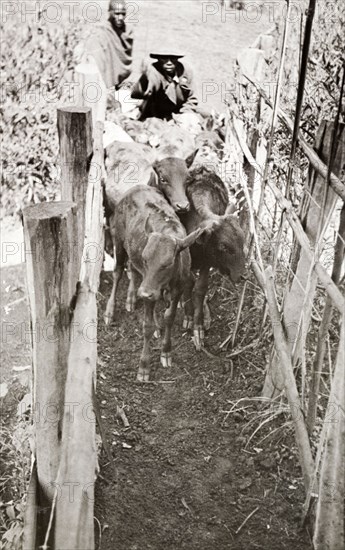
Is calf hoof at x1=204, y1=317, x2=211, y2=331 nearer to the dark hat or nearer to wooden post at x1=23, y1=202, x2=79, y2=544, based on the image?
wooden post at x1=23, y1=202, x2=79, y2=544

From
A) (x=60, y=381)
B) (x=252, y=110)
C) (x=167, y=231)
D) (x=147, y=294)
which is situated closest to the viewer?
Result: (x=60, y=381)

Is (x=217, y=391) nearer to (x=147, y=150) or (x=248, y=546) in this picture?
(x=248, y=546)

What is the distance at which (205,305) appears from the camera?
184 inches

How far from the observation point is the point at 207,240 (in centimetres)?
397

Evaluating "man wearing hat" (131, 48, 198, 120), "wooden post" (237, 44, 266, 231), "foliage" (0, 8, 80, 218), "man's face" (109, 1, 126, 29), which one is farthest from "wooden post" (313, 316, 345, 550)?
"man's face" (109, 1, 126, 29)

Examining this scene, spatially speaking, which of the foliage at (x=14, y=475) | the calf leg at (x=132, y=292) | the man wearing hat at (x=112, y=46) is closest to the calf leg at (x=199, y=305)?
the calf leg at (x=132, y=292)

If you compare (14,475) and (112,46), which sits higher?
(112,46)

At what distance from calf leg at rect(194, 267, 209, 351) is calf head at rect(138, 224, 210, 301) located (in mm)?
811

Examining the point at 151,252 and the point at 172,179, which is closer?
the point at 151,252

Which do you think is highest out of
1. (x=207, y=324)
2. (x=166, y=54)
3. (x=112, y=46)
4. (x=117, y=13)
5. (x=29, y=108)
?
(x=117, y=13)

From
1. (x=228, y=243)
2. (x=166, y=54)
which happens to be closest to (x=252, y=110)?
(x=228, y=243)

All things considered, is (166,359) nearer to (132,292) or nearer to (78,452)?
(132,292)

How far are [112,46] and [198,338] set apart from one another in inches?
261

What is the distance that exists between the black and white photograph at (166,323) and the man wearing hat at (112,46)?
7.10 ft
